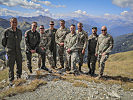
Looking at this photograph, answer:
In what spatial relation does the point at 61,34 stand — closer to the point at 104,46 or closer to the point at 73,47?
the point at 73,47

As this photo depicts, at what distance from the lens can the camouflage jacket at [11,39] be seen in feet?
30.2

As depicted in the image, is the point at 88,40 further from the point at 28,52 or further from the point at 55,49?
the point at 28,52

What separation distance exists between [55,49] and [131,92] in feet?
30.3

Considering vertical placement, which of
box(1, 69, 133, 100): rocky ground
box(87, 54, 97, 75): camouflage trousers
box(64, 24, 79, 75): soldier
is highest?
box(64, 24, 79, 75): soldier

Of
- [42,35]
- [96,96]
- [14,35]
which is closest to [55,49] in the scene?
[42,35]

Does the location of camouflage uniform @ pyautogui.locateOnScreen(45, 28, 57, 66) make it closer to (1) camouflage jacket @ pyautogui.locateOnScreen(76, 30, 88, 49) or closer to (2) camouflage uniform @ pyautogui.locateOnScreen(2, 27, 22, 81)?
(1) camouflage jacket @ pyautogui.locateOnScreen(76, 30, 88, 49)

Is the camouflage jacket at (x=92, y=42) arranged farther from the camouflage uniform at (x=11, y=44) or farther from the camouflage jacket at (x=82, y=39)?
the camouflage uniform at (x=11, y=44)

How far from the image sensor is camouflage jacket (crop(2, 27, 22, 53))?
919 cm

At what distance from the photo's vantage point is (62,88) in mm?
8703

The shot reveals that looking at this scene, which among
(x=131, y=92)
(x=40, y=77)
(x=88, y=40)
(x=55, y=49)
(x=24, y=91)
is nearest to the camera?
(x=24, y=91)

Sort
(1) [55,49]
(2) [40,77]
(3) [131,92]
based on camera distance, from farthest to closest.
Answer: (1) [55,49]
(2) [40,77]
(3) [131,92]

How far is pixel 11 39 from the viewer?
9.32 m

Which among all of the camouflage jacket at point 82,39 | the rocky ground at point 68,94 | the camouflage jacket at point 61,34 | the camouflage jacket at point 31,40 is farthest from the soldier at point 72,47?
the rocky ground at point 68,94

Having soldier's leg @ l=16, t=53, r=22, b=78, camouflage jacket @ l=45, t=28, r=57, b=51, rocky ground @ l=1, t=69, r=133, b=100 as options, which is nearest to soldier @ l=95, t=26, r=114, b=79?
rocky ground @ l=1, t=69, r=133, b=100
